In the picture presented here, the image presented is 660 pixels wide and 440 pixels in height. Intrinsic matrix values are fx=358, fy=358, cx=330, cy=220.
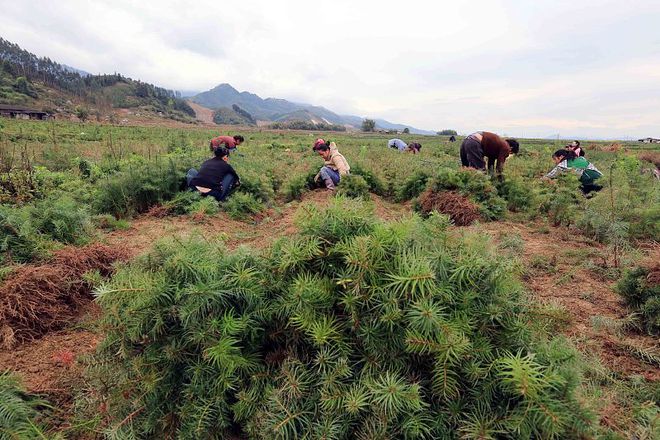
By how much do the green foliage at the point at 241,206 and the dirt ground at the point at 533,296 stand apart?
260mm

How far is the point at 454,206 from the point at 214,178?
4959 mm

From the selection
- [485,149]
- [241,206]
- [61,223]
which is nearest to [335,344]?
[61,223]

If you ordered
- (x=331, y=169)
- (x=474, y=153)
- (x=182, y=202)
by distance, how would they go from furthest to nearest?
(x=331, y=169) < (x=474, y=153) < (x=182, y=202)

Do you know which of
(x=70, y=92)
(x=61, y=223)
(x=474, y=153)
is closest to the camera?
(x=61, y=223)

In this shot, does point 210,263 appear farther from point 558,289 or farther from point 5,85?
point 5,85

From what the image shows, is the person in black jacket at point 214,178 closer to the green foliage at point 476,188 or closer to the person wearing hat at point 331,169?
the person wearing hat at point 331,169

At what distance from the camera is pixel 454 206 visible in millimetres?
6961

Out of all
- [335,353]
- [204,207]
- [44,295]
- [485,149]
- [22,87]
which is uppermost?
[22,87]

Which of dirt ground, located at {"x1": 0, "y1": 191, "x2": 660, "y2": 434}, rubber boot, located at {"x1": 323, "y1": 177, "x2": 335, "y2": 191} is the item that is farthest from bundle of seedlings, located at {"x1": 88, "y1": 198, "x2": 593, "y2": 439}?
rubber boot, located at {"x1": 323, "y1": 177, "x2": 335, "y2": 191}

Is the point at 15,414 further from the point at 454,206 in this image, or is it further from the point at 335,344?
the point at 454,206

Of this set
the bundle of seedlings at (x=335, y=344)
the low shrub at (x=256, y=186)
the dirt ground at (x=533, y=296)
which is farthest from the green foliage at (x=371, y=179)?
the bundle of seedlings at (x=335, y=344)

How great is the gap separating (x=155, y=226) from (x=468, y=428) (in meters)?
6.12

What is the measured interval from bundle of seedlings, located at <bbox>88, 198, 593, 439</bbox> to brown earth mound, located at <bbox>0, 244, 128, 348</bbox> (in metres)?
1.76

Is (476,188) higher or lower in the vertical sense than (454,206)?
higher
